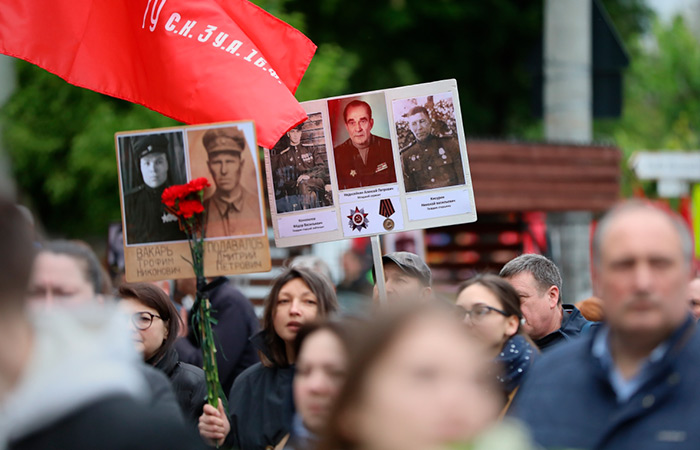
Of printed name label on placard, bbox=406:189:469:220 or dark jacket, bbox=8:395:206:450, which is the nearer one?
dark jacket, bbox=8:395:206:450

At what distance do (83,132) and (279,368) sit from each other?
13.0 metres

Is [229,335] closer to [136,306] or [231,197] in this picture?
[136,306]

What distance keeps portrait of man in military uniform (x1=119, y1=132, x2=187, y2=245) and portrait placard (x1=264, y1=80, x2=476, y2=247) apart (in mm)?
759

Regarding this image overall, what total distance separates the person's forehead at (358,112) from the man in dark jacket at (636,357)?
2.55 m

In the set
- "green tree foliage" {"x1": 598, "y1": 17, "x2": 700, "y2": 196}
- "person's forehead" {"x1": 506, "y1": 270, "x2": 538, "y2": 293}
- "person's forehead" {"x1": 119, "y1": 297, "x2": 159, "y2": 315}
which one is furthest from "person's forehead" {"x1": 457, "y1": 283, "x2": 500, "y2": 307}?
"green tree foliage" {"x1": 598, "y1": 17, "x2": 700, "y2": 196}

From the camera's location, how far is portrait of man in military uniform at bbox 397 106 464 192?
5.15 meters

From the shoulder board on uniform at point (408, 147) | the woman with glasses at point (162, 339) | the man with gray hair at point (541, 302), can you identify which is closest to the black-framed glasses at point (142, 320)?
the woman with glasses at point (162, 339)

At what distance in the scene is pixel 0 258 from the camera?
2.21 metres

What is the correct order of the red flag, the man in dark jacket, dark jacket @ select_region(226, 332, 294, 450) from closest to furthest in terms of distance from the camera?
the man in dark jacket < dark jacket @ select_region(226, 332, 294, 450) < the red flag

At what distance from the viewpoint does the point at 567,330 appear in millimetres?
5113

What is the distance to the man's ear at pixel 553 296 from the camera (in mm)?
5098

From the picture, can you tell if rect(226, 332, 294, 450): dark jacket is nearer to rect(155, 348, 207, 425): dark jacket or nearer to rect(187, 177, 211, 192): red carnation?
rect(155, 348, 207, 425): dark jacket

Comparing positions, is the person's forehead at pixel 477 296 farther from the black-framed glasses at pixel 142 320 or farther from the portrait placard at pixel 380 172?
the black-framed glasses at pixel 142 320

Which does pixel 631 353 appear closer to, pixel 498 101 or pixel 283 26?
pixel 283 26
